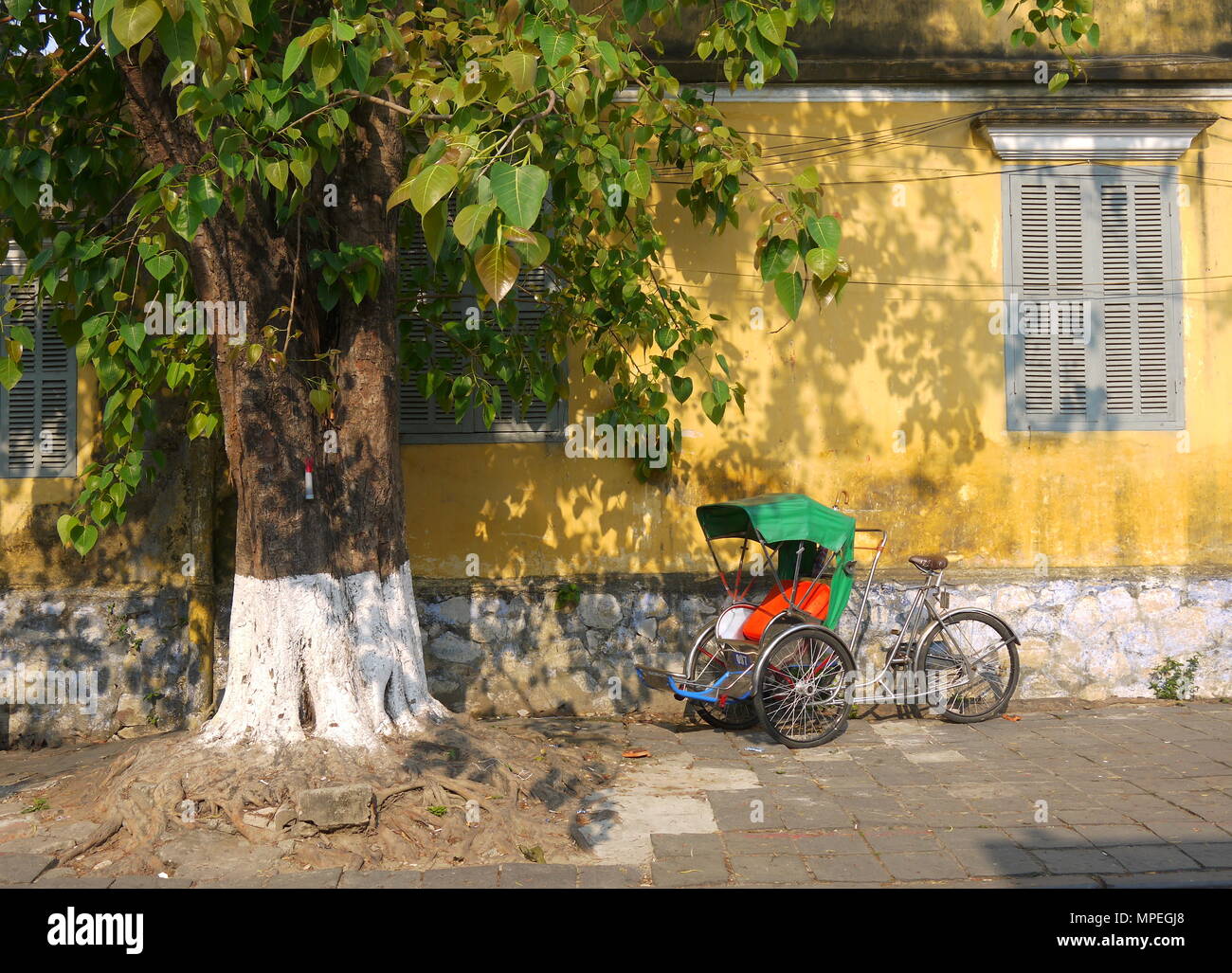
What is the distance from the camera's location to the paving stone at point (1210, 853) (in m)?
5.10

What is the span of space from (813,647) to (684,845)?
84.6 inches

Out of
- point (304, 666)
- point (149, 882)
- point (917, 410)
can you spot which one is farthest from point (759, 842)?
point (917, 410)

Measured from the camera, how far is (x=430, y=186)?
3.31 meters

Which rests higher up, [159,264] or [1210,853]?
[159,264]

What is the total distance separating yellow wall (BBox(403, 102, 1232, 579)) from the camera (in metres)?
8.48

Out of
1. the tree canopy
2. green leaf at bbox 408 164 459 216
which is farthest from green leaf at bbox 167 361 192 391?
green leaf at bbox 408 164 459 216

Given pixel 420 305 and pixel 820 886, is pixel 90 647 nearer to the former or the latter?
pixel 420 305

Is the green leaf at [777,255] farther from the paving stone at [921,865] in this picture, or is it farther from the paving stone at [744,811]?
the paving stone at [744,811]

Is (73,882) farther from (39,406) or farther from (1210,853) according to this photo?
(1210,853)

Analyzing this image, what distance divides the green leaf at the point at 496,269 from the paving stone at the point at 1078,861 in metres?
3.62

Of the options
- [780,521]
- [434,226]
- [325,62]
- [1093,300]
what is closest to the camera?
[434,226]

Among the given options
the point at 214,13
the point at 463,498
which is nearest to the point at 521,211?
A: the point at 214,13

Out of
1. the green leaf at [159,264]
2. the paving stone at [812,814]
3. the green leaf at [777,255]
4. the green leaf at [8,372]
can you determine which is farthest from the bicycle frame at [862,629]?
the green leaf at [8,372]

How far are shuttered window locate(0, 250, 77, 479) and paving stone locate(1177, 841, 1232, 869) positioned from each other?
7.28 m
